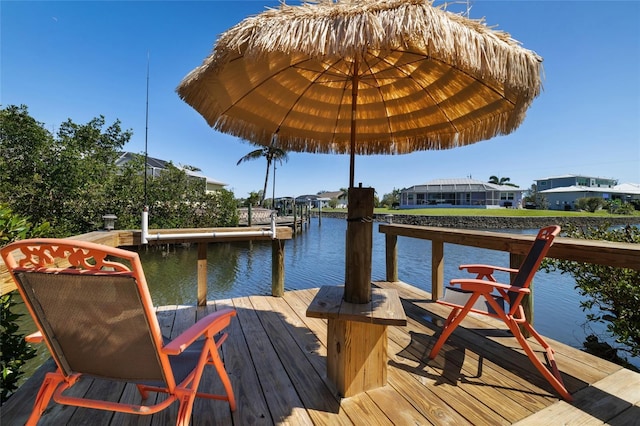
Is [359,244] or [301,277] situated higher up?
[359,244]

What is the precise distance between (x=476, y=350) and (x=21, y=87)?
14.3m

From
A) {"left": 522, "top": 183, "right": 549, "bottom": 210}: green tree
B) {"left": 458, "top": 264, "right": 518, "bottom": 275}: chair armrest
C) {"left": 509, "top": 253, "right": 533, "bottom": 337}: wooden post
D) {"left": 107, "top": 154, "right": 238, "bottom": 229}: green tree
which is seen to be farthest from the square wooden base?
{"left": 522, "top": 183, "right": 549, "bottom": 210}: green tree

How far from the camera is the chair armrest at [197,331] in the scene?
38.7 inches

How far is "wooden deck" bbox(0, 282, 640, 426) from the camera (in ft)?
4.60

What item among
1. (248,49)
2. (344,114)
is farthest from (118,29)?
(248,49)

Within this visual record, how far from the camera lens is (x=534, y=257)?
5.99 feet

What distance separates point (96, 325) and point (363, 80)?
242 cm

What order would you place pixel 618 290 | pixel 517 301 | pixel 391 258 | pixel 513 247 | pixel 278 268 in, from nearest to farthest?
pixel 517 301, pixel 513 247, pixel 618 290, pixel 278 268, pixel 391 258

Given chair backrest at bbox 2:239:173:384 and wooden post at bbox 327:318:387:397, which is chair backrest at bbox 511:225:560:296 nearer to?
wooden post at bbox 327:318:387:397

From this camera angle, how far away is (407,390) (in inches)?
64.4

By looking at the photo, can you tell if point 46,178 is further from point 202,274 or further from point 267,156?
point 267,156

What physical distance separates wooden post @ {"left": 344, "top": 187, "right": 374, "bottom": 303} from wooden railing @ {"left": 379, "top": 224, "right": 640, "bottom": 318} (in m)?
1.35

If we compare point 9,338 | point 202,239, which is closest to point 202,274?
point 202,239

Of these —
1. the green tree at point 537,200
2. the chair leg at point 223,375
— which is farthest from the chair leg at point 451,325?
the green tree at point 537,200
